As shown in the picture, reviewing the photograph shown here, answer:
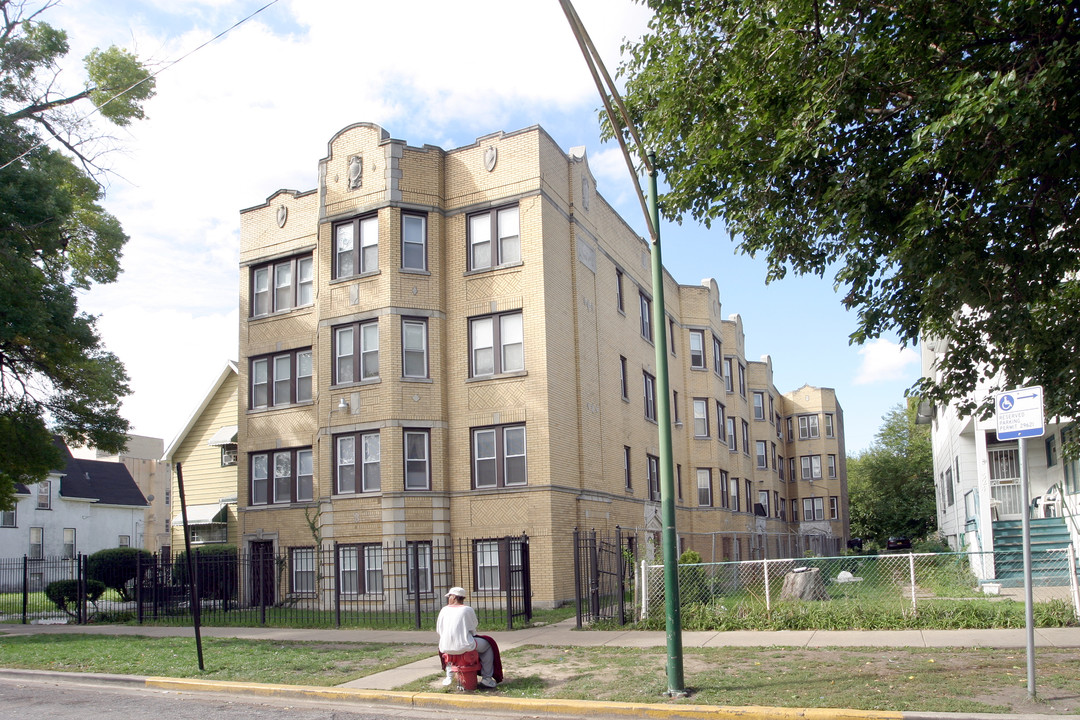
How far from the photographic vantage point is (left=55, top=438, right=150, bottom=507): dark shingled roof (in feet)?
160

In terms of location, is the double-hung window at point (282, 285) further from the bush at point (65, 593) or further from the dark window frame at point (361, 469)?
the bush at point (65, 593)

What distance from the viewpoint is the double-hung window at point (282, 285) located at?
84.7ft

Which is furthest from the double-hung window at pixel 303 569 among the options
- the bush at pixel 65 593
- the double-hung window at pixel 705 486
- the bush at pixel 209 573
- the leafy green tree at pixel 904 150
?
the double-hung window at pixel 705 486

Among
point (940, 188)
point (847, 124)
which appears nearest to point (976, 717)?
point (940, 188)

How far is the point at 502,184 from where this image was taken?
23500 mm

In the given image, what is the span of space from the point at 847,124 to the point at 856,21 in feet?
4.02

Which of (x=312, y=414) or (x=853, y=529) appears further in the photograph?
(x=853, y=529)

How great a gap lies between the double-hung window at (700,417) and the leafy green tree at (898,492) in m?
31.6

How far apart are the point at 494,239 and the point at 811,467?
43488 millimetres

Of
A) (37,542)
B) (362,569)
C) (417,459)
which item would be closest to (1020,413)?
(417,459)

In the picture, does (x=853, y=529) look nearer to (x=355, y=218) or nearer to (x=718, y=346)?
(x=718, y=346)

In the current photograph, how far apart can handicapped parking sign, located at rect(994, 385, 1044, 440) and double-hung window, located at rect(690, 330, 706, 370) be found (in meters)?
28.2

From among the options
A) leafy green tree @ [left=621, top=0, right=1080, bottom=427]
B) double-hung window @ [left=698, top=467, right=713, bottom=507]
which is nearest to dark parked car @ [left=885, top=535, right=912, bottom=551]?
double-hung window @ [left=698, top=467, right=713, bottom=507]

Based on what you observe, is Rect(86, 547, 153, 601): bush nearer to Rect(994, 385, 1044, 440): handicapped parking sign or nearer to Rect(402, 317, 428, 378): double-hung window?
Rect(402, 317, 428, 378): double-hung window
